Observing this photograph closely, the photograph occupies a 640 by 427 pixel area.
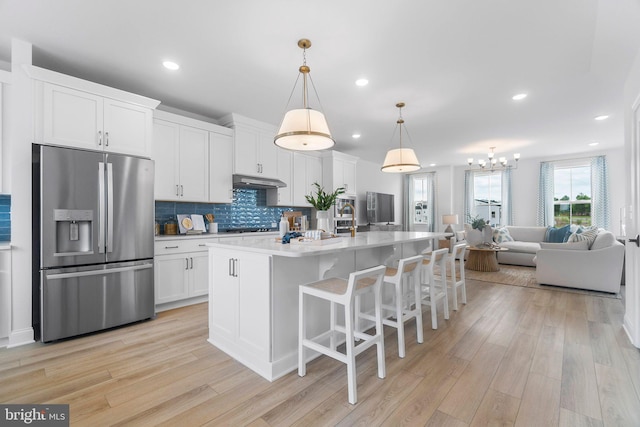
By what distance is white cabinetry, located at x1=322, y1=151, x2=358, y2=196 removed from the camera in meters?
6.00

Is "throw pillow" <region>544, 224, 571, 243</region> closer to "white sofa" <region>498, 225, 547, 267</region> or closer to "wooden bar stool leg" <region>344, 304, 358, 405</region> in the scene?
"white sofa" <region>498, 225, 547, 267</region>

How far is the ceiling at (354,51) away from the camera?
2.18 metres

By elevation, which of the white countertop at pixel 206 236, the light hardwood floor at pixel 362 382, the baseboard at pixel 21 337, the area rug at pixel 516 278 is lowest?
the area rug at pixel 516 278

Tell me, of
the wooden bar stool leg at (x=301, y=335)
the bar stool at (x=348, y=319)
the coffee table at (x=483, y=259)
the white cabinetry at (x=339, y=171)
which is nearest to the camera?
the bar stool at (x=348, y=319)

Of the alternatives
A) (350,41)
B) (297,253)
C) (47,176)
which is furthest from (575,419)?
(47,176)

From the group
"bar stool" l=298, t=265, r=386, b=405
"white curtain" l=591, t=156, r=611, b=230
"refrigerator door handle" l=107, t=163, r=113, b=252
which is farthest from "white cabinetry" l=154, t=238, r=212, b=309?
"white curtain" l=591, t=156, r=611, b=230

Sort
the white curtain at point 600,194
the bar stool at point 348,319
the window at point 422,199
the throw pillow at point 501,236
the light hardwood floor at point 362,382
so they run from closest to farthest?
the light hardwood floor at point 362,382 < the bar stool at point 348,319 < the white curtain at point 600,194 < the throw pillow at point 501,236 < the window at point 422,199

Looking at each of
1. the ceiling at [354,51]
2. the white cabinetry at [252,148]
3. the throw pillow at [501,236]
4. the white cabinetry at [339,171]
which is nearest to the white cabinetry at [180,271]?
the white cabinetry at [252,148]

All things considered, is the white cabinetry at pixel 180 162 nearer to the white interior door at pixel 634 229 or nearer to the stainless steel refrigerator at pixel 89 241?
the stainless steel refrigerator at pixel 89 241

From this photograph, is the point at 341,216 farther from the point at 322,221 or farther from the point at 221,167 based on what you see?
the point at 322,221

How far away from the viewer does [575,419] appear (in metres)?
1.65

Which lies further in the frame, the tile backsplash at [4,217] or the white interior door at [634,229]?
the tile backsplash at [4,217]

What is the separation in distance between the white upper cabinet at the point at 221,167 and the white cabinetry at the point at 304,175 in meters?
1.34

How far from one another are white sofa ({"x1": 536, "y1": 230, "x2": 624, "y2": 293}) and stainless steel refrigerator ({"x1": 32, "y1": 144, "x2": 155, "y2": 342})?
5.68 m
